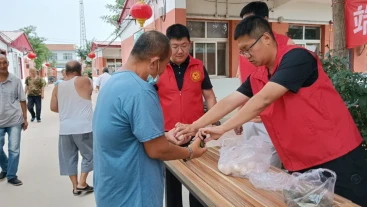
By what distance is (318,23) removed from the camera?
817cm

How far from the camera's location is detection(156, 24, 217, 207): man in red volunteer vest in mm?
2314

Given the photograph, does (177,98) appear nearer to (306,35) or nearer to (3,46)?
(306,35)

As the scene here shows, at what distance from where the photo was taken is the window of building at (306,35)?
26.8 feet

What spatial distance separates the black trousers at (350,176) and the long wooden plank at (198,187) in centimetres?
51

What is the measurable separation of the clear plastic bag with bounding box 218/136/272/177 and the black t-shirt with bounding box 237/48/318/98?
18.9 inches

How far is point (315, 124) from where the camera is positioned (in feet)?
4.35

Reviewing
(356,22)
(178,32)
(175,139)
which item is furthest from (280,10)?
(175,139)

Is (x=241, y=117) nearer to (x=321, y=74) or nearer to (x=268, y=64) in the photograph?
(x=268, y=64)

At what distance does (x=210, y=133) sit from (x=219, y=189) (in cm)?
41

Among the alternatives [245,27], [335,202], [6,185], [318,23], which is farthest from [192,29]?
[335,202]

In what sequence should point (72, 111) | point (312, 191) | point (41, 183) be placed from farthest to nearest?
1. point (41, 183)
2. point (72, 111)
3. point (312, 191)

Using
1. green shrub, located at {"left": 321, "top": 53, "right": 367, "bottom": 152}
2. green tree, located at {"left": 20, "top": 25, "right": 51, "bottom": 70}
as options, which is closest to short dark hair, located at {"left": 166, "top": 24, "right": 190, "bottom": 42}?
green shrub, located at {"left": 321, "top": 53, "right": 367, "bottom": 152}

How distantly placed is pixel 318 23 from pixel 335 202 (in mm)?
8106

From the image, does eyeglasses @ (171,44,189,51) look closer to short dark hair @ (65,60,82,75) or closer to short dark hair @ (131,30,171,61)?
short dark hair @ (131,30,171,61)
